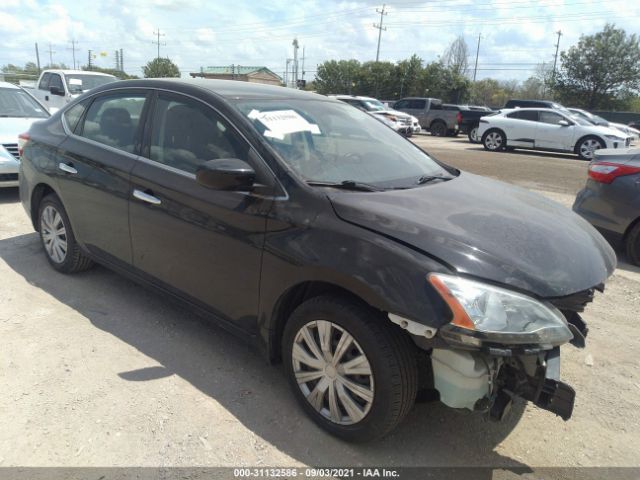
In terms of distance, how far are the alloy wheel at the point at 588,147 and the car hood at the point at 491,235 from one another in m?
15.0

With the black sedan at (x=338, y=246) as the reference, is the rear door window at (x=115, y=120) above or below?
above

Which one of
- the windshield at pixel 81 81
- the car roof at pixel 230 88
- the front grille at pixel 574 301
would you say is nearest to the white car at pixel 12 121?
the car roof at pixel 230 88

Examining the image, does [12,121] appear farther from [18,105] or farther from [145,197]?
[145,197]

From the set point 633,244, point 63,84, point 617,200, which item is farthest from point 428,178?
point 63,84

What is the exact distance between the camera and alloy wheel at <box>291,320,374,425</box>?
2.37 meters

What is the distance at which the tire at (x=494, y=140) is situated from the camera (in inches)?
702

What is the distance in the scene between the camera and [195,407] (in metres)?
2.75

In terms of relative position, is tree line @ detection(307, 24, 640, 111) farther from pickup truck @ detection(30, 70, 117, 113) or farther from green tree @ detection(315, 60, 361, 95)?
pickup truck @ detection(30, 70, 117, 113)

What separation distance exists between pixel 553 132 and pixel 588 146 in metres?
1.18

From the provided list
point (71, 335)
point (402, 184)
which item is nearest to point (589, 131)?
point (402, 184)

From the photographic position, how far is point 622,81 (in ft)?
149

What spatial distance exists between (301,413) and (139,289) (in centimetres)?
215

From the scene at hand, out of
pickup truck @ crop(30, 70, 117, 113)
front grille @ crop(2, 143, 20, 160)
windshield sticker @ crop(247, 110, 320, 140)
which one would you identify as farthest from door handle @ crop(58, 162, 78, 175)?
pickup truck @ crop(30, 70, 117, 113)

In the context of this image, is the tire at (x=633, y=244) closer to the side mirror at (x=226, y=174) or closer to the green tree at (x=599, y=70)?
the side mirror at (x=226, y=174)
